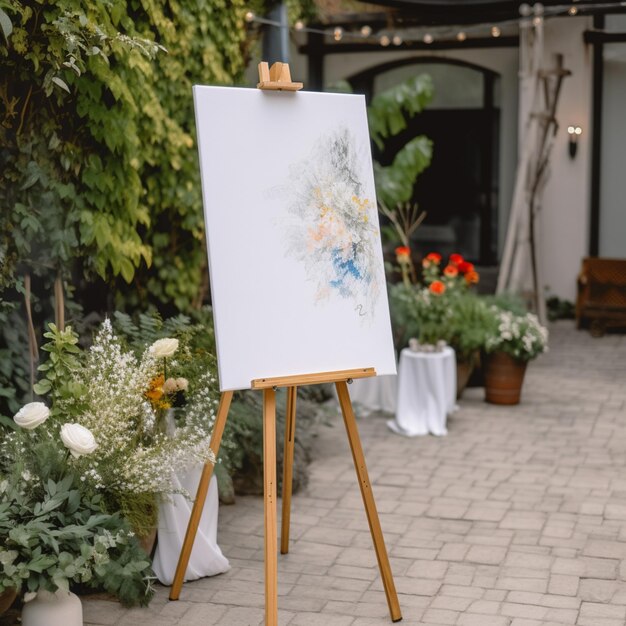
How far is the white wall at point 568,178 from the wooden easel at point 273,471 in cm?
887

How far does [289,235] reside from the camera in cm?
454

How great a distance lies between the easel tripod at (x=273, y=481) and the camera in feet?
13.8

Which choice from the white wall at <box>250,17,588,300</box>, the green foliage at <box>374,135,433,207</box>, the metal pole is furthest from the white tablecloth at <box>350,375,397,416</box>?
the white wall at <box>250,17,588,300</box>

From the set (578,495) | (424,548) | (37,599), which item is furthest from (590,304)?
(37,599)

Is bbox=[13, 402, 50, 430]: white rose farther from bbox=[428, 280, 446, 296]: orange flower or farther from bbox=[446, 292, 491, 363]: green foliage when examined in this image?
bbox=[446, 292, 491, 363]: green foliage

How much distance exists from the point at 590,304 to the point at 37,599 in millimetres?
9212

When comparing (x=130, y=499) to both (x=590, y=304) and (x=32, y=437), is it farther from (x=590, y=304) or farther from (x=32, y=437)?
(x=590, y=304)

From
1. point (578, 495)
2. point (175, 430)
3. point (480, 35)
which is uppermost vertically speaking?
point (480, 35)

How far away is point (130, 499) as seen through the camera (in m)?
4.73

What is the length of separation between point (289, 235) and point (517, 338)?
4402 millimetres

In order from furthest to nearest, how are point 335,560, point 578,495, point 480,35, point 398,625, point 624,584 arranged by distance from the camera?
point 480,35
point 578,495
point 335,560
point 624,584
point 398,625

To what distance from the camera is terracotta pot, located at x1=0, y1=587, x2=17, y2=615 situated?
4176mm

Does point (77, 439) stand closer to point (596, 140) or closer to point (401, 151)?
point (401, 151)

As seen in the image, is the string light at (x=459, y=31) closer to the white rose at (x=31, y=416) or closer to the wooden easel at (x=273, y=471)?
the wooden easel at (x=273, y=471)
